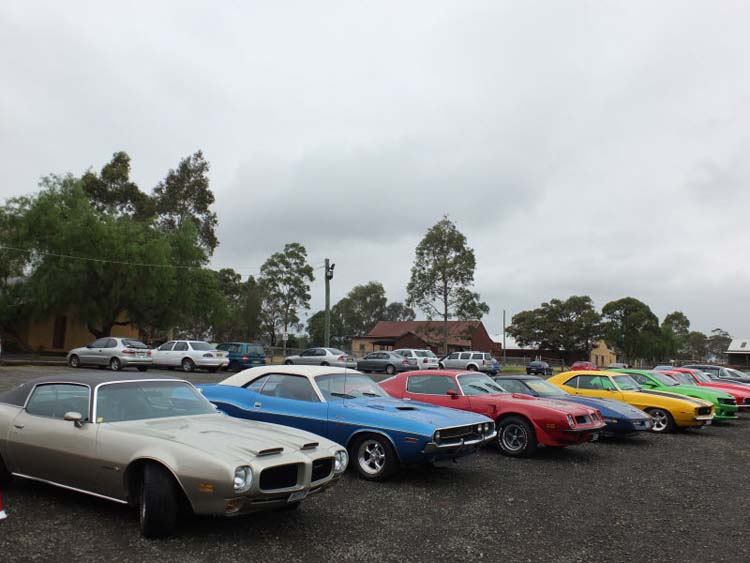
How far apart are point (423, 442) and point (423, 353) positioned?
90.3 ft

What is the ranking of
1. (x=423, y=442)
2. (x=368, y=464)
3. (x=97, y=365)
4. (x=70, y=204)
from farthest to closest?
1. (x=70, y=204)
2. (x=97, y=365)
3. (x=368, y=464)
4. (x=423, y=442)

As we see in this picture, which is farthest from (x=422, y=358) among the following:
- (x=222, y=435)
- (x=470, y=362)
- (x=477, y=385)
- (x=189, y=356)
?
(x=222, y=435)

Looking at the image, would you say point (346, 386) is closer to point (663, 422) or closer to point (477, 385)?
point (477, 385)

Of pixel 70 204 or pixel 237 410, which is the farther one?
pixel 70 204

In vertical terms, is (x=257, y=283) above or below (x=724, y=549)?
above

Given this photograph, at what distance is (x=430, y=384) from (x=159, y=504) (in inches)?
224

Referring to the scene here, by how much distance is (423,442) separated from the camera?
6.48 metres

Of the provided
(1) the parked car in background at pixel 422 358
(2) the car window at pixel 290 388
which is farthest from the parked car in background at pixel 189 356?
(2) the car window at pixel 290 388

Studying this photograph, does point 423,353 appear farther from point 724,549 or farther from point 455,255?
point 724,549

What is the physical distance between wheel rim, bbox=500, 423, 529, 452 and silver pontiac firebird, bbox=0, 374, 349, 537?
4290 millimetres

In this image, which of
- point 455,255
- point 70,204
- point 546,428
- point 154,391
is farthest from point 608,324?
point 154,391

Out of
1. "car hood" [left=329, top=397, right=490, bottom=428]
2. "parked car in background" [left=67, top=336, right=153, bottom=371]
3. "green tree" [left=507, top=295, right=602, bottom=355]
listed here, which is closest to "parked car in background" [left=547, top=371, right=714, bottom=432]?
"car hood" [left=329, top=397, right=490, bottom=428]

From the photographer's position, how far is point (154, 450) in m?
4.61

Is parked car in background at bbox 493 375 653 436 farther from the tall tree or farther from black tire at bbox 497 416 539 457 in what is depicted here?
the tall tree
